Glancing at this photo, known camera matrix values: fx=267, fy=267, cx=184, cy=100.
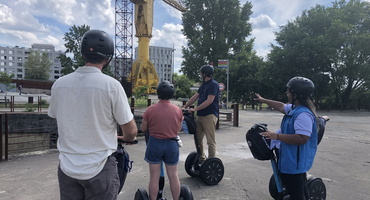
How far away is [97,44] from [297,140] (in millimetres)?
2101

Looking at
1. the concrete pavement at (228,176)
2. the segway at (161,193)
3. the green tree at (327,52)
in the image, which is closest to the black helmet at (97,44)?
the segway at (161,193)

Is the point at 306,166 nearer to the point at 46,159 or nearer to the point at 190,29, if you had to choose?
the point at 46,159

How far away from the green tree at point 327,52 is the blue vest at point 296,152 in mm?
29609

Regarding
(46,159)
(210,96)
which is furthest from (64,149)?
(46,159)

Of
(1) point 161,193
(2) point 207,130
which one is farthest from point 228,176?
(1) point 161,193

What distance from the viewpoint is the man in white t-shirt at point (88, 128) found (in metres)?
1.93

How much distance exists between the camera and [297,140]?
2705mm

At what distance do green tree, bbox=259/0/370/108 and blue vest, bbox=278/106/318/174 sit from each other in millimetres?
29609

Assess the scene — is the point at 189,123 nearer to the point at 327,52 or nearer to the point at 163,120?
the point at 163,120

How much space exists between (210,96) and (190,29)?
119ft

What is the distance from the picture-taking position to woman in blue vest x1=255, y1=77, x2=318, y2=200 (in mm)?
2727

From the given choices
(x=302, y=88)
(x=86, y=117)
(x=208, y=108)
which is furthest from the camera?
(x=208, y=108)

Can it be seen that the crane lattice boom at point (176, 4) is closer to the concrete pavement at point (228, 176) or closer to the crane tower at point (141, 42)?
the crane tower at point (141, 42)

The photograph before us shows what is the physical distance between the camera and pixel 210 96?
15.2 feet
